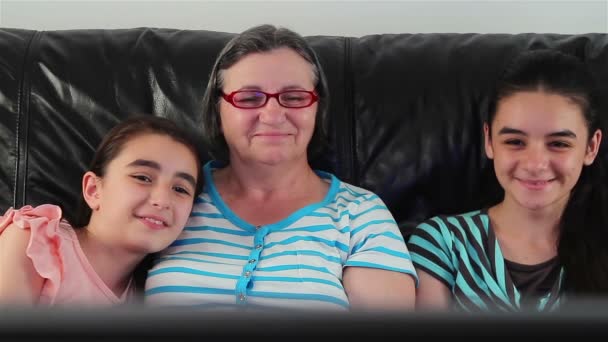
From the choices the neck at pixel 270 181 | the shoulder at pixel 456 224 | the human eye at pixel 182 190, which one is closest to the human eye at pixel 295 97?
the neck at pixel 270 181

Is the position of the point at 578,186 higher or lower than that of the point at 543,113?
lower

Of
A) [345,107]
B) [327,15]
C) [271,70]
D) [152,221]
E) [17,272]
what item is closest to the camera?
[17,272]

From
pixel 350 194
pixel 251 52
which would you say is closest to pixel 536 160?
pixel 350 194

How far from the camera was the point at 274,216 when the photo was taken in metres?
1.56

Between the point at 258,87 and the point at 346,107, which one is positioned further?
the point at 346,107

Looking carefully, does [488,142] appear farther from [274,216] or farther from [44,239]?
[44,239]

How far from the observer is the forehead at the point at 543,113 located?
4.81 feet

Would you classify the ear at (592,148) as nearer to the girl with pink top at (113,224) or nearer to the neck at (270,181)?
the neck at (270,181)

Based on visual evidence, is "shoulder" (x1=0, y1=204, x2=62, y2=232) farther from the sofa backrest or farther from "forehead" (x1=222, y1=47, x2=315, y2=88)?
"forehead" (x1=222, y1=47, x2=315, y2=88)

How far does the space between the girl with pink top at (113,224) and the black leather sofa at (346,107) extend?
223 mm

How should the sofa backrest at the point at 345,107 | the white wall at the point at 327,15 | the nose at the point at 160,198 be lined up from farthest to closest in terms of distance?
the white wall at the point at 327,15, the sofa backrest at the point at 345,107, the nose at the point at 160,198

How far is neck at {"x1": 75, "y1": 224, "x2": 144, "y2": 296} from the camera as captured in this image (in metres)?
1.45

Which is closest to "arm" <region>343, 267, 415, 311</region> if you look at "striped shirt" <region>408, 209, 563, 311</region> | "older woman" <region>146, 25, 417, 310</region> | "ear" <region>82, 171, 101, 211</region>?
"older woman" <region>146, 25, 417, 310</region>

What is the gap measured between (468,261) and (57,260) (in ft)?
2.64
